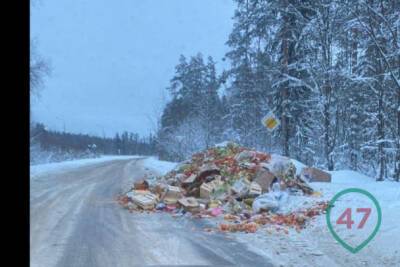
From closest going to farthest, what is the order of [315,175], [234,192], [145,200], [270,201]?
[270,201] < [145,200] < [234,192] < [315,175]

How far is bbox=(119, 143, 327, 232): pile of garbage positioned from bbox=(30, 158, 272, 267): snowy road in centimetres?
→ 77

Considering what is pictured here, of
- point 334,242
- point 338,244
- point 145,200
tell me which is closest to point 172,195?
point 145,200

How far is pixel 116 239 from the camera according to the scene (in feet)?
20.0

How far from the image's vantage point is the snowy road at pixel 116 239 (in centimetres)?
489

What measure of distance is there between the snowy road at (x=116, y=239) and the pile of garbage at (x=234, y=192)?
30.4 inches

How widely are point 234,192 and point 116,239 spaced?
5165 mm

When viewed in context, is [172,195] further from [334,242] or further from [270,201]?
[334,242]

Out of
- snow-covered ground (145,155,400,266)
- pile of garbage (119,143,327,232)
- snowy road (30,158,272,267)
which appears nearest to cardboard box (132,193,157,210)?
pile of garbage (119,143,327,232)

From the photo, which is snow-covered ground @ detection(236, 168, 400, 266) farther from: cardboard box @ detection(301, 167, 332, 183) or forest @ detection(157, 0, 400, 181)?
cardboard box @ detection(301, 167, 332, 183)

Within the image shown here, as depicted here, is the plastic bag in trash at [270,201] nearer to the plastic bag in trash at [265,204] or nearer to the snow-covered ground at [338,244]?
the plastic bag in trash at [265,204]

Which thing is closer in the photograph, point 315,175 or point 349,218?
point 349,218
